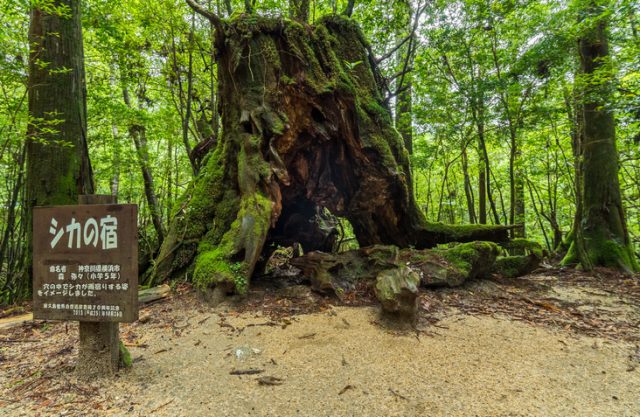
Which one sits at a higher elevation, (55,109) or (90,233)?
(55,109)

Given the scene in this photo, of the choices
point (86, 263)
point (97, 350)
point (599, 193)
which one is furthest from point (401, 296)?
point (599, 193)

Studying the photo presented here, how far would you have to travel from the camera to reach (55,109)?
5016 mm

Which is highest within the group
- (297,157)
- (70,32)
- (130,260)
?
(70,32)

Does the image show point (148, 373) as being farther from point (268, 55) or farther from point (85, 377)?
point (268, 55)

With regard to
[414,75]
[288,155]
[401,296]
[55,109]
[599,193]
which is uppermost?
[414,75]

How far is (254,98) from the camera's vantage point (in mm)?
5254

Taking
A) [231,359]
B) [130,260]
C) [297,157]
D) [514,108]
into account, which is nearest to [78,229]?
[130,260]

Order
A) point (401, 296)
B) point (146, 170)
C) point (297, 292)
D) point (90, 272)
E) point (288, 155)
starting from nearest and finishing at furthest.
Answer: point (90, 272) → point (401, 296) → point (297, 292) → point (288, 155) → point (146, 170)

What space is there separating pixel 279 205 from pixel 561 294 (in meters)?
5.09

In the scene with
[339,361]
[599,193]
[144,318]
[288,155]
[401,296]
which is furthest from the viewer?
[599,193]

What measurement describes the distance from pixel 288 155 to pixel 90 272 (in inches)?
146

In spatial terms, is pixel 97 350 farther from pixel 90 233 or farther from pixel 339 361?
pixel 339 361

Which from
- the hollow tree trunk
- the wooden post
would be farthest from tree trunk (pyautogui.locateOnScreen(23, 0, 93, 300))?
the wooden post

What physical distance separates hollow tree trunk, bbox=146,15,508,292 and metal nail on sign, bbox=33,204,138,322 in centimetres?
173
